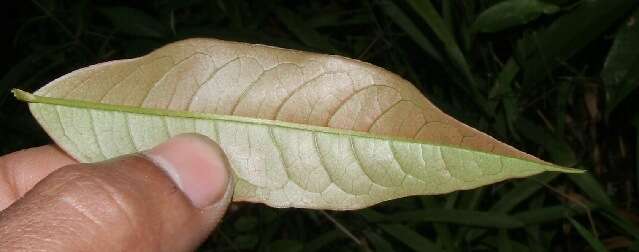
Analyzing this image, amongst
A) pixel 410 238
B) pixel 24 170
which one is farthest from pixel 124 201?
pixel 410 238

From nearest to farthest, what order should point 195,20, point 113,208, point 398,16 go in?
point 113,208 → point 398,16 → point 195,20

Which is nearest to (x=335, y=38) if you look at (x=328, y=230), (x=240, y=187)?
(x=328, y=230)

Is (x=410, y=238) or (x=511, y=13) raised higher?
(x=511, y=13)

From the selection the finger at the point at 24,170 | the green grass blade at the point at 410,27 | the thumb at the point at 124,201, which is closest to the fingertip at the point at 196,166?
the thumb at the point at 124,201

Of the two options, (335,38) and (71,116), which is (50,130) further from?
(335,38)

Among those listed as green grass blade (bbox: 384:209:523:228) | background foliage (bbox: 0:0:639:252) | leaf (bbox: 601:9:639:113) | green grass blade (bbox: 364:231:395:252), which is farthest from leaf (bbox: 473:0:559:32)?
green grass blade (bbox: 364:231:395:252)

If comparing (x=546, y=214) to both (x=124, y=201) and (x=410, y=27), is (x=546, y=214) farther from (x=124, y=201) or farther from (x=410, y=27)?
(x=124, y=201)
